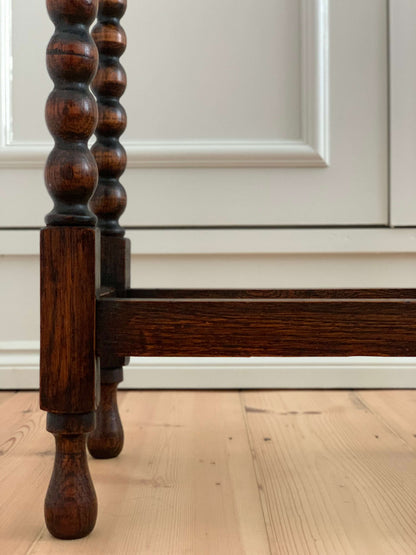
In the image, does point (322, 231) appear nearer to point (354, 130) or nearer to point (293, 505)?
point (354, 130)

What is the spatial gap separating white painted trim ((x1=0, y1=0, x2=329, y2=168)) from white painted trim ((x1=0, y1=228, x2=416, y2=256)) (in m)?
0.12

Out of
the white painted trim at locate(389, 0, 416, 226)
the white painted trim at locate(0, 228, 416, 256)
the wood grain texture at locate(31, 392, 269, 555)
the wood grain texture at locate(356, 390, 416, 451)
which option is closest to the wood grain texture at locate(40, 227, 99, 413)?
the wood grain texture at locate(31, 392, 269, 555)

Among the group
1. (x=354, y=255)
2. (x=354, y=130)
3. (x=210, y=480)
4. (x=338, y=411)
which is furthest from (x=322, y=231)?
(x=210, y=480)

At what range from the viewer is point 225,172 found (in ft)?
3.93

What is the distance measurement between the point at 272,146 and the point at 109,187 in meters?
0.48

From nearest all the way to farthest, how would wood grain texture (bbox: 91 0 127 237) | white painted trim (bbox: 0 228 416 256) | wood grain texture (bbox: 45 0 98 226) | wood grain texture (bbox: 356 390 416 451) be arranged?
wood grain texture (bbox: 45 0 98 226)
wood grain texture (bbox: 91 0 127 237)
wood grain texture (bbox: 356 390 416 451)
white painted trim (bbox: 0 228 416 256)

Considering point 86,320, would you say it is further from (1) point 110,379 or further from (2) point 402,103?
(2) point 402,103

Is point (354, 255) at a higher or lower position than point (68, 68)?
lower

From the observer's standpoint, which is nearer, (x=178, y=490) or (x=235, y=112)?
(x=178, y=490)

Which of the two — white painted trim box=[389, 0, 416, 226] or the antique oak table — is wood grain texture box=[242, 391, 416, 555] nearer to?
the antique oak table

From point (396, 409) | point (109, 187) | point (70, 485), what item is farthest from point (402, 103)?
point (70, 485)

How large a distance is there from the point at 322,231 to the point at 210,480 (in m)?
0.58

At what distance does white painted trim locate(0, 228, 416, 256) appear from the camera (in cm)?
117

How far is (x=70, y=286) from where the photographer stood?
1.80 feet
